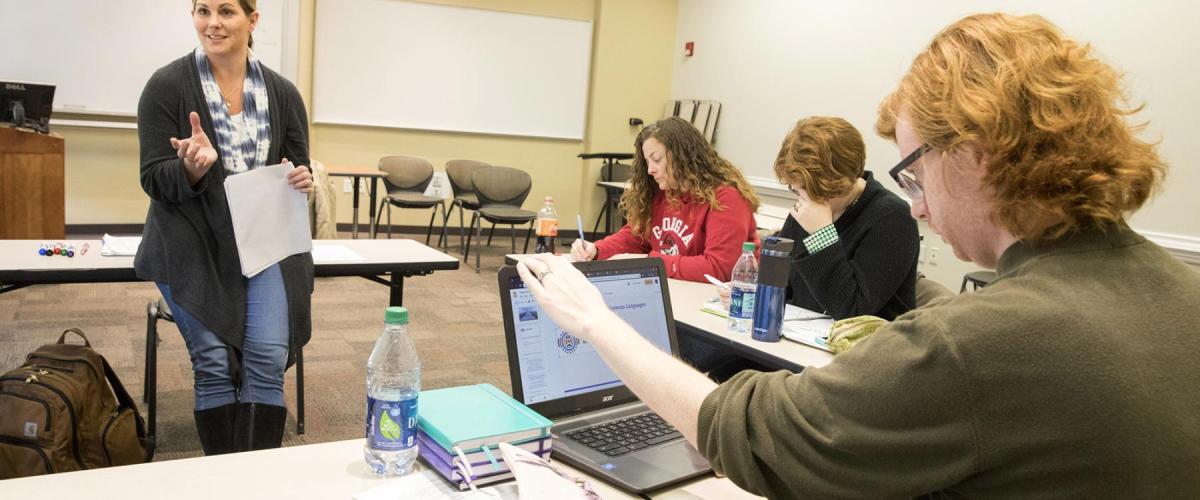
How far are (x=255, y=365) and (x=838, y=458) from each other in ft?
5.73

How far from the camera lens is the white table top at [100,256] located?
2.35 m

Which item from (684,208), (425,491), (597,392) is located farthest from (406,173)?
(425,491)

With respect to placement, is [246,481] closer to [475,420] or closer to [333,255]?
[475,420]

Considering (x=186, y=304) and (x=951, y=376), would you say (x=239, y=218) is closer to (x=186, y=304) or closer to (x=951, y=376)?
(x=186, y=304)

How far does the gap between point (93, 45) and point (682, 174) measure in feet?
17.6

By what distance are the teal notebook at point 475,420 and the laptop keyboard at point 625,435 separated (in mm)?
90

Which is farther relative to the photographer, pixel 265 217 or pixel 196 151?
pixel 265 217

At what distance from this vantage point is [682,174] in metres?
2.96

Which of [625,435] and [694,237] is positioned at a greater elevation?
[694,237]

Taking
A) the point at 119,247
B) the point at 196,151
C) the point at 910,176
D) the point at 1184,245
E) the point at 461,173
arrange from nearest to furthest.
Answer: the point at 910,176
the point at 196,151
the point at 119,247
the point at 1184,245
the point at 461,173

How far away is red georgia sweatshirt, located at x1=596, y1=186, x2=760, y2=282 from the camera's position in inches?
112

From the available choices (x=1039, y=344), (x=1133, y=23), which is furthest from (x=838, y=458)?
(x=1133, y=23)

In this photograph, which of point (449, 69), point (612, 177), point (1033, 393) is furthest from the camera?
point (612, 177)

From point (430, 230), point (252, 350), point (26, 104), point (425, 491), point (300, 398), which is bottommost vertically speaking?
point (300, 398)
